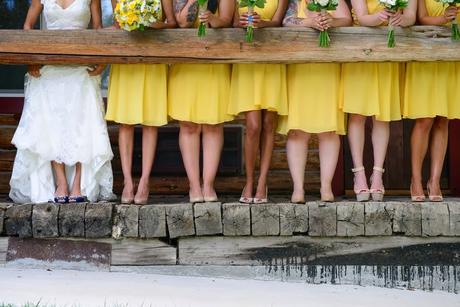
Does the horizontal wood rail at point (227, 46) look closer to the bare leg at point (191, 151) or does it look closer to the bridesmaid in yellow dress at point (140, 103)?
the bridesmaid in yellow dress at point (140, 103)

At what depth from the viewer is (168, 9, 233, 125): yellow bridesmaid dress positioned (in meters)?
6.57

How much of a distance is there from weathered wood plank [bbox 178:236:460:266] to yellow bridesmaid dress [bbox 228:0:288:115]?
0.95m

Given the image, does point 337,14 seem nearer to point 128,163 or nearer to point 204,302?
point 128,163

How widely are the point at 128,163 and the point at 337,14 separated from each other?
1888 mm

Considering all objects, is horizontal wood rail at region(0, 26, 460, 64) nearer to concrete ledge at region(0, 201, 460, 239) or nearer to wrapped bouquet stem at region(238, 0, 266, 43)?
wrapped bouquet stem at region(238, 0, 266, 43)

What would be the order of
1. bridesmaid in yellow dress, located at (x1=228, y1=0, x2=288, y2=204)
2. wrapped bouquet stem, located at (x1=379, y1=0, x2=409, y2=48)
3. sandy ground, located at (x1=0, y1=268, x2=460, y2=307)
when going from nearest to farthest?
sandy ground, located at (x1=0, y1=268, x2=460, y2=307) → wrapped bouquet stem, located at (x1=379, y1=0, x2=409, y2=48) → bridesmaid in yellow dress, located at (x1=228, y1=0, x2=288, y2=204)

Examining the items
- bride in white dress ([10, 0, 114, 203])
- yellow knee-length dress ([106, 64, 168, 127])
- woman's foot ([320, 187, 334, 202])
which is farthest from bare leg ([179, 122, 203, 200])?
woman's foot ([320, 187, 334, 202])

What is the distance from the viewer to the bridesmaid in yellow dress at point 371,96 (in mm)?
6496

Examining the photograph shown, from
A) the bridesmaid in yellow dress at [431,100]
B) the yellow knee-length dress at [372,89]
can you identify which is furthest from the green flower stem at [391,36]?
the bridesmaid in yellow dress at [431,100]

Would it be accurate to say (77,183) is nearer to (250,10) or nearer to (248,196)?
(248,196)

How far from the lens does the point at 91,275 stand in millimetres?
6332

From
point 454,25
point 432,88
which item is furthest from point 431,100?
point 454,25

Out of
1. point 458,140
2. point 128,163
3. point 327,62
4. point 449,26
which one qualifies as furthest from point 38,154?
point 458,140

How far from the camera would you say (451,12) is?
6.38m
